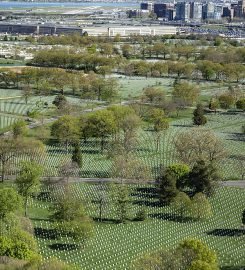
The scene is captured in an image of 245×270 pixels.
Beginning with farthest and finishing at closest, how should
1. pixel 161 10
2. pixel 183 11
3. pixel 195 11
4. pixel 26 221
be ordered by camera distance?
pixel 161 10
pixel 195 11
pixel 183 11
pixel 26 221

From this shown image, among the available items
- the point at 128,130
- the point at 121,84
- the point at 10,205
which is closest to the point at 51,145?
the point at 128,130

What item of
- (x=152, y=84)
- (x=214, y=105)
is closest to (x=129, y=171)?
(x=214, y=105)

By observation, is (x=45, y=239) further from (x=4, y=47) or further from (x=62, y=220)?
(x=4, y=47)

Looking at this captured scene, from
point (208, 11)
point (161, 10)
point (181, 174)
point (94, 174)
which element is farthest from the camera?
point (161, 10)

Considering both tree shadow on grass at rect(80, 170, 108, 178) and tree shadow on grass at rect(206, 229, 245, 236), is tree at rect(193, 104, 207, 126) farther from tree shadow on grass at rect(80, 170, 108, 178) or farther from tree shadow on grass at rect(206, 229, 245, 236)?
tree shadow on grass at rect(206, 229, 245, 236)

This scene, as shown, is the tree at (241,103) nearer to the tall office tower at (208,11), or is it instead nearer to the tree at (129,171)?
the tree at (129,171)

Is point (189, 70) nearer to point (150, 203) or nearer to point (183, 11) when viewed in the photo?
point (150, 203)

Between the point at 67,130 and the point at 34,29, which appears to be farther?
the point at 34,29
